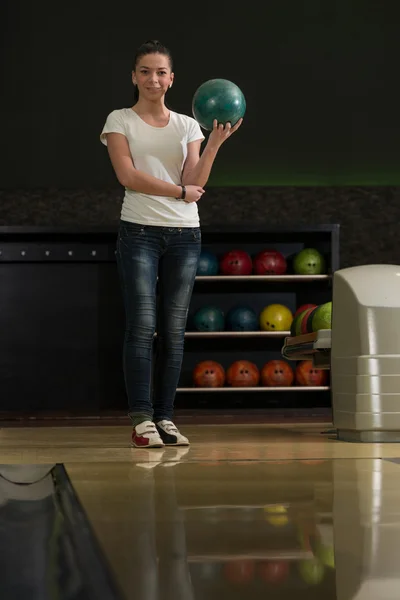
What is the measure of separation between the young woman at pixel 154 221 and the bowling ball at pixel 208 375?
10.5 ft

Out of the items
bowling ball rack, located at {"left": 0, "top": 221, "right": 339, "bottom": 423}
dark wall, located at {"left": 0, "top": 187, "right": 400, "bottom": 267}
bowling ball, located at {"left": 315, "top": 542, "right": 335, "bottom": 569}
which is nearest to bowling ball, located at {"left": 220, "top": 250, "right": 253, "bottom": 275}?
bowling ball rack, located at {"left": 0, "top": 221, "right": 339, "bottom": 423}

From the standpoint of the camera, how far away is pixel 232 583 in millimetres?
1189

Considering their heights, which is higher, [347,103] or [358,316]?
[347,103]

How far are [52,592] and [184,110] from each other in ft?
20.8

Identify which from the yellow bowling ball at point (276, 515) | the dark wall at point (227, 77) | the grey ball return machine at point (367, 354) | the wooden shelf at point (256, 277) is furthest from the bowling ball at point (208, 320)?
the yellow bowling ball at point (276, 515)

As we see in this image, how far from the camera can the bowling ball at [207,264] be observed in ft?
22.4

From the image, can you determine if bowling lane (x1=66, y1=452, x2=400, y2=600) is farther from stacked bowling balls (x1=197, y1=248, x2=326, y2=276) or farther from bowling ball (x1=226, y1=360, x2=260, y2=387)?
stacked bowling balls (x1=197, y1=248, x2=326, y2=276)

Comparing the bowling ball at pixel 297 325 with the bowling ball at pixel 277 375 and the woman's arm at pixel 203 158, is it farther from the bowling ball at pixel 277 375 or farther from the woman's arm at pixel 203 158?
the bowling ball at pixel 277 375

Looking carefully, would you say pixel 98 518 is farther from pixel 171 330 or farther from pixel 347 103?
pixel 347 103

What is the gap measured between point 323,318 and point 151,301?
41.9 inches

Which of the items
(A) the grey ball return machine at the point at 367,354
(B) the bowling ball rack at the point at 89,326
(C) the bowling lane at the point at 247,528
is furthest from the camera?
(B) the bowling ball rack at the point at 89,326

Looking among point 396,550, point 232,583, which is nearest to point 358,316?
point 396,550

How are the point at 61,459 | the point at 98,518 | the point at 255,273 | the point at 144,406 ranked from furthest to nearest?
the point at 255,273 < the point at 144,406 < the point at 61,459 < the point at 98,518

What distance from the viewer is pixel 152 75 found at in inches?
137
